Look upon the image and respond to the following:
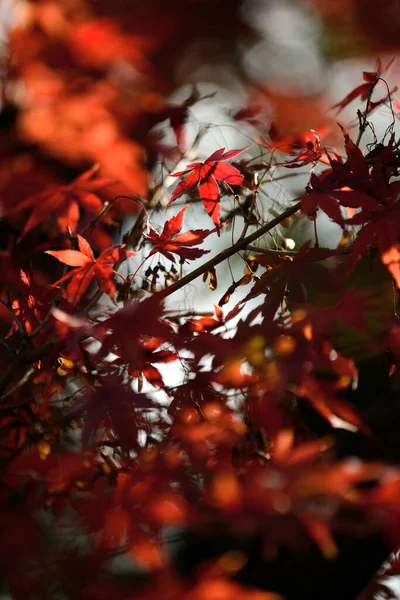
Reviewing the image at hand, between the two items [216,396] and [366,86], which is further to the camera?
[366,86]

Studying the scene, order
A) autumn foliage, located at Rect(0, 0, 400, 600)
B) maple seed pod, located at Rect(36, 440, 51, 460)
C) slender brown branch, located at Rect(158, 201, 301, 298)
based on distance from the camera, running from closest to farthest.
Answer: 1. autumn foliage, located at Rect(0, 0, 400, 600)
2. slender brown branch, located at Rect(158, 201, 301, 298)
3. maple seed pod, located at Rect(36, 440, 51, 460)

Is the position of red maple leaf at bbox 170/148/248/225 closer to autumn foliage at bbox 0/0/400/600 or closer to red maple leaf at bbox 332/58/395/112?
autumn foliage at bbox 0/0/400/600

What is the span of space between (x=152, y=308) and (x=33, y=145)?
1264mm

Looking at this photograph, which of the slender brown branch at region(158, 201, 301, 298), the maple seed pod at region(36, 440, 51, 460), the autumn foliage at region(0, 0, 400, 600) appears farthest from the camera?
the maple seed pod at region(36, 440, 51, 460)

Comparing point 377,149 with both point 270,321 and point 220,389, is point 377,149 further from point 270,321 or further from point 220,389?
point 220,389

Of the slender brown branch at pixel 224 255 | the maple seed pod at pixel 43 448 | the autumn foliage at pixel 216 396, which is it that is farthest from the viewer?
the maple seed pod at pixel 43 448

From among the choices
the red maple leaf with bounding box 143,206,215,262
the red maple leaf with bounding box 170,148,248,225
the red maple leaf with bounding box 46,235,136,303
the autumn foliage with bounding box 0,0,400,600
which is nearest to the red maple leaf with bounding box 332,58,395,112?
the autumn foliage with bounding box 0,0,400,600

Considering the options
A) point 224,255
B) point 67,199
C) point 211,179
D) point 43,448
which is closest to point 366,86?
point 211,179

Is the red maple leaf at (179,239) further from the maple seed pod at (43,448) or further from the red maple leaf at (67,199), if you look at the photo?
the maple seed pod at (43,448)

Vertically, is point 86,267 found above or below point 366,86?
below

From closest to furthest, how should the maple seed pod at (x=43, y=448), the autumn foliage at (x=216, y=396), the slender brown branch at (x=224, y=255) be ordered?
the autumn foliage at (x=216, y=396)
the slender brown branch at (x=224, y=255)
the maple seed pod at (x=43, y=448)

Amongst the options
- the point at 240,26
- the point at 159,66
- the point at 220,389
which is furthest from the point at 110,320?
the point at 240,26

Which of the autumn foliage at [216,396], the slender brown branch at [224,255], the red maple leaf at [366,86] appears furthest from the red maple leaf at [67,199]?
the red maple leaf at [366,86]

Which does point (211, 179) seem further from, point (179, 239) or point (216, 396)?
point (216, 396)
